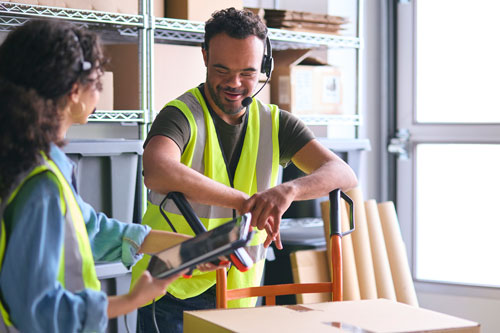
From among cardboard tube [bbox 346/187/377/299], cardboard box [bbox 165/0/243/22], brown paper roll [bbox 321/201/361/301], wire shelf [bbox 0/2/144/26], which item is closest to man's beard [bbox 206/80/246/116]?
wire shelf [bbox 0/2/144/26]

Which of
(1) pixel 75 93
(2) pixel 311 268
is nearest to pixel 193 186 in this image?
(1) pixel 75 93

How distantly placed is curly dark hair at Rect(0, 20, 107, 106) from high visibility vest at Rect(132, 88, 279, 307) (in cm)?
65

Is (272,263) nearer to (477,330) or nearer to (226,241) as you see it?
(477,330)

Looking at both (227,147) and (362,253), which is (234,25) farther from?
(362,253)

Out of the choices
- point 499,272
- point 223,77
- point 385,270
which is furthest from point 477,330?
point 499,272

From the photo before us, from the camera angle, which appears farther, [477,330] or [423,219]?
[423,219]

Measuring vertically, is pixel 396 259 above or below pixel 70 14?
below

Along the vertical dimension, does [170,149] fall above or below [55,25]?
below

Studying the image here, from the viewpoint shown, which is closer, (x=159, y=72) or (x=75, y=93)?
(x=75, y=93)

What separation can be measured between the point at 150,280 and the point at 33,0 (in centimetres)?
147

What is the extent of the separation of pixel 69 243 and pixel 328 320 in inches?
19.2

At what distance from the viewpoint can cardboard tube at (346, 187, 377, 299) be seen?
2.71 m

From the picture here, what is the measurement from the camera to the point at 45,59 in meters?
0.97

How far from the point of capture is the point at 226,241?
965 mm
